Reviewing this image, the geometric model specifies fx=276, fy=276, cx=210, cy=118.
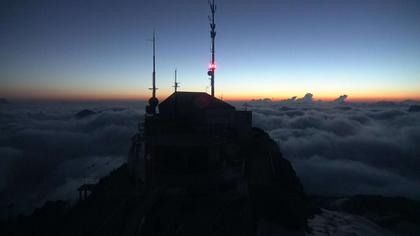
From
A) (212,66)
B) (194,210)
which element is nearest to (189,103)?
(212,66)

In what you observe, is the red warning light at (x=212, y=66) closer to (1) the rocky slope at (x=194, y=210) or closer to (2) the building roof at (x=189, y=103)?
(2) the building roof at (x=189, y=103)

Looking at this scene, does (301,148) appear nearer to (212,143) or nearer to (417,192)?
(417,192)

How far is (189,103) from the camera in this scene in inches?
1123

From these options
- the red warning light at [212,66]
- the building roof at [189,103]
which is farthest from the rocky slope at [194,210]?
the red warning light at [212,66]

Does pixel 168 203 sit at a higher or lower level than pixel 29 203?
higher

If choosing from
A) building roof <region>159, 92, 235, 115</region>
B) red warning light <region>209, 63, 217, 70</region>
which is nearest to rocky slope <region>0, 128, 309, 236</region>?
building roof <region>159, 92, 235, 115</region>

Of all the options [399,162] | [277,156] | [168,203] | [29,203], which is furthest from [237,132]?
[399,162]

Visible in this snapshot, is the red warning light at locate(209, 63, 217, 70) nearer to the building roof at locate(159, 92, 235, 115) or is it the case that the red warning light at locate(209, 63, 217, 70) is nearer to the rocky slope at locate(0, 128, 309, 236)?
the building roof at locate(159, 92, 235, 115)

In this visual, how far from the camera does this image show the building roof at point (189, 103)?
27438mm

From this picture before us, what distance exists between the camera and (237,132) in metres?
36.1

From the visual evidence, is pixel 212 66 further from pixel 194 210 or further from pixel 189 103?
pixel 194 210

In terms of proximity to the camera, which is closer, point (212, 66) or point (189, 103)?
point (189, 103)

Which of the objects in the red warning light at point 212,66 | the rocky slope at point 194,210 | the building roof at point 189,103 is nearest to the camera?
the rocky slope at point 194,210

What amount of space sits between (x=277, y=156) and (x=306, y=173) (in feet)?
209
